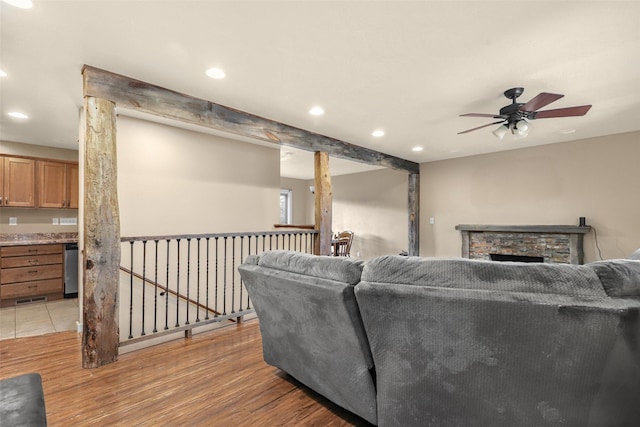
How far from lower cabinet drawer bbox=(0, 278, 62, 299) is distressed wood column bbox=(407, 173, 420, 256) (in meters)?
6.31

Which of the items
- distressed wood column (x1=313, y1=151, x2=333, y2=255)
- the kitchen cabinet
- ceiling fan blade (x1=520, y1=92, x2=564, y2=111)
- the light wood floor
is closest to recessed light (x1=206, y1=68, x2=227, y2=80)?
distressed wood column (x1=313, y1=151, x2=333, y2=255)

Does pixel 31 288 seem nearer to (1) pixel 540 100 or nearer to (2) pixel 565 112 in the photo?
(1) pixel 540 100

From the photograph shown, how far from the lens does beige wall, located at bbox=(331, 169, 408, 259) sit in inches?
274

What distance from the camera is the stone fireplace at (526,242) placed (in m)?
4.66

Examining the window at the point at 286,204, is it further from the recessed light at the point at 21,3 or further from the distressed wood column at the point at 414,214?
the recessed light at the point at 21,3

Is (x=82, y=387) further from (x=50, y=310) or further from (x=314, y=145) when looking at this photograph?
(x=314, y=145)

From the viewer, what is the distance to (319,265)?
1619 millimetres

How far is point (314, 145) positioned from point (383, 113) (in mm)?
1183

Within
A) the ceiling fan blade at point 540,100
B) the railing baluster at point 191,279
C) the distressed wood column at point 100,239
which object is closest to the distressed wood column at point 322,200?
the railing baluster at point 191,279

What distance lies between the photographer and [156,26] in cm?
195

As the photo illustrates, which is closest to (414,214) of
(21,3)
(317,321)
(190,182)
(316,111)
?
(316,111)

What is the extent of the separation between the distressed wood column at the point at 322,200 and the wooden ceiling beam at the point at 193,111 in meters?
0.20

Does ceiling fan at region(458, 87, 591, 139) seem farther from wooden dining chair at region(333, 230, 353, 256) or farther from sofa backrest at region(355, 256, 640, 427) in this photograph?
wooden dining chair at region(333, 230, 353, 256)

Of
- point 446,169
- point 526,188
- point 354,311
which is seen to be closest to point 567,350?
point 354,311
